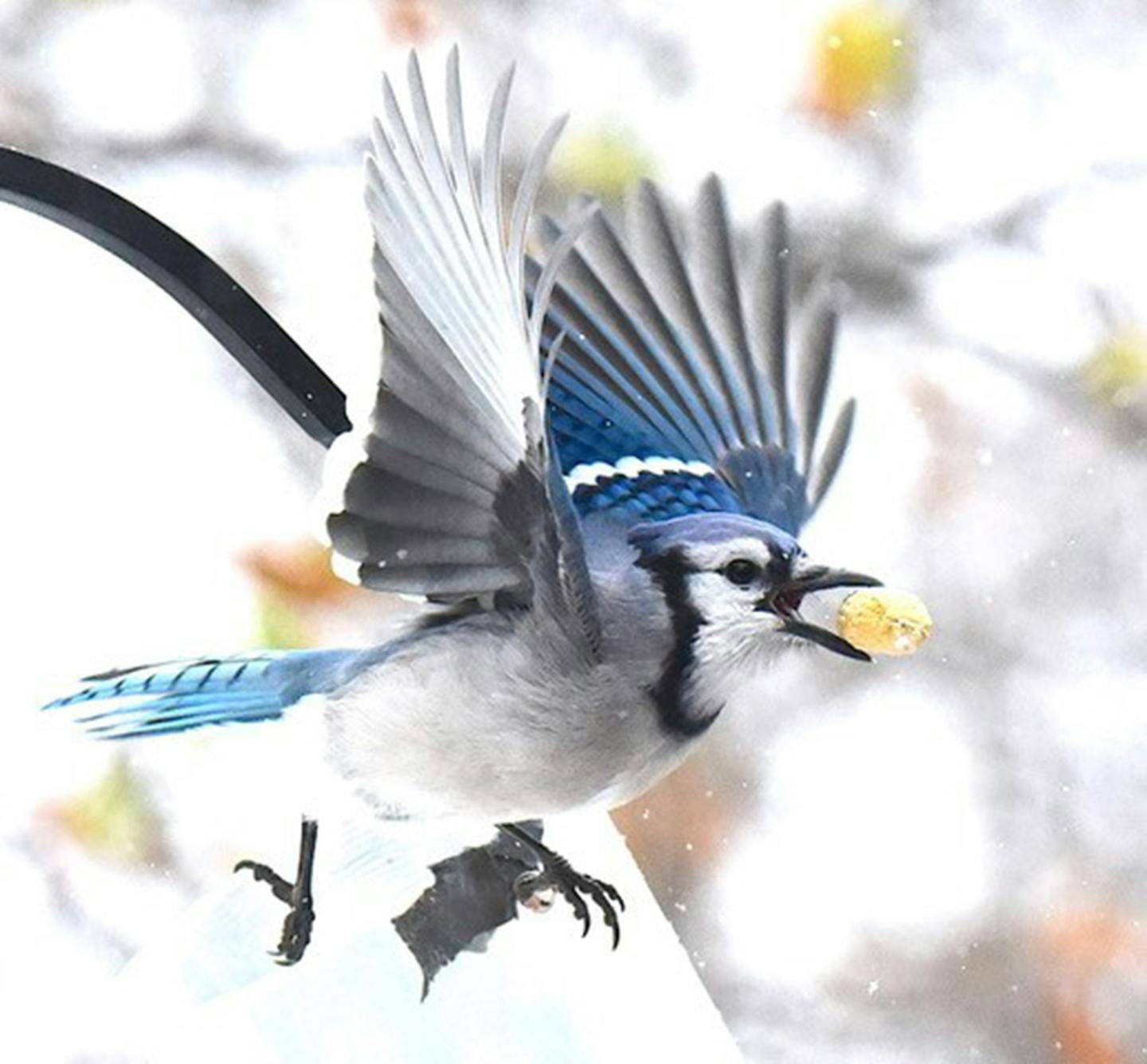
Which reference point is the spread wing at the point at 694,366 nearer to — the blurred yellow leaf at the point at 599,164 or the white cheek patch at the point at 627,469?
the white cheek patch at the point at 627,469

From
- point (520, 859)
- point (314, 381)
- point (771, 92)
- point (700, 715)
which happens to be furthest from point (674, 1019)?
point (771, 92)

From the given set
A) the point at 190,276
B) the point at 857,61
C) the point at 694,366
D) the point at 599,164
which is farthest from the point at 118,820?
the point at 190,276

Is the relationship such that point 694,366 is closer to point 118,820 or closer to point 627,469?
point 627,469

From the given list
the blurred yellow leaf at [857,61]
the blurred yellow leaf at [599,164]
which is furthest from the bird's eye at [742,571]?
the blurred yellow leaf at [857,61]

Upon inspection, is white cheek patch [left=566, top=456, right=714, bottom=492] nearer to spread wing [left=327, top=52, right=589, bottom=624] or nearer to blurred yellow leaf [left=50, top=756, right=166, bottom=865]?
spread wing [left=327, top=52, right=589, bottom=624]

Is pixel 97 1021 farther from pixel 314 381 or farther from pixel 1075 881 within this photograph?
pixel 314 381

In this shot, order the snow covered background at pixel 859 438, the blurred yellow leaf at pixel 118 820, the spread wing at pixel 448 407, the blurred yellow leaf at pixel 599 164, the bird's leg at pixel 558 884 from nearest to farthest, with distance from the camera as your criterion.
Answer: the spread wing at pixel 448 407
the bird's leg at pixel 558 884
the blurred yellow leaf at pixel 599 164
the blurred yellow leaf at pixel 118 820
the snow covered background at pixel 859 438
